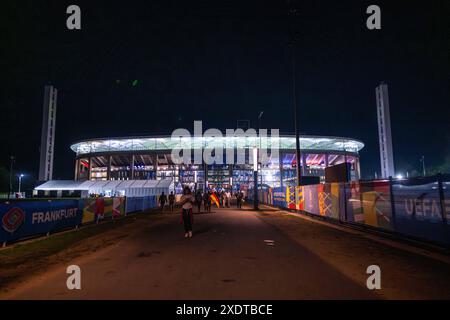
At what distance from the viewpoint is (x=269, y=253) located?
8.30 m

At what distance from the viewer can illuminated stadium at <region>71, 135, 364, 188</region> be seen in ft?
303

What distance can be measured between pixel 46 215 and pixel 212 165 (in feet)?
265

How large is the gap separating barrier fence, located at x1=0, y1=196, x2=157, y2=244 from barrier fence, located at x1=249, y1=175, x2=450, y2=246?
12.6 meters

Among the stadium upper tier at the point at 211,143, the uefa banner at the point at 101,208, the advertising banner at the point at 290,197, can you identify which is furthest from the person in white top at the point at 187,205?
the stadium upper tier at the point at 211,143

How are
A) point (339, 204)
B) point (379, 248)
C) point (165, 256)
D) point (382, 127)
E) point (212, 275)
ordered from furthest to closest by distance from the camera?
point (382, 127)
point (339, 204)
point (379, 248)
point (165, 256)
point (212, 275)

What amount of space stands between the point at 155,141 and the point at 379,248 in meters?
89.2

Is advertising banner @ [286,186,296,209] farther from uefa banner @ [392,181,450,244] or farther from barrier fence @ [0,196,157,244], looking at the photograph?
uefa banner @ [392,181,450,244]

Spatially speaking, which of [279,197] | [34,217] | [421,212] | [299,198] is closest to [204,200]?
[299,198]

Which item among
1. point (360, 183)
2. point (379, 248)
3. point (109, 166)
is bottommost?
point (379, 248)

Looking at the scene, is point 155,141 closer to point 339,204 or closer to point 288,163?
point 288,163

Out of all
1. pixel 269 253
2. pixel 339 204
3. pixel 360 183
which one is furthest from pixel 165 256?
pixel 339 204

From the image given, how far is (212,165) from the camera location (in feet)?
304

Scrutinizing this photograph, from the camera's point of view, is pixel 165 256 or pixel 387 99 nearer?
pixel 165 256

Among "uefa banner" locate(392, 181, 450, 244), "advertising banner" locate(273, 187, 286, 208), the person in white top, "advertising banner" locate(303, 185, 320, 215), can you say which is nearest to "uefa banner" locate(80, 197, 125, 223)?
the person in white top
